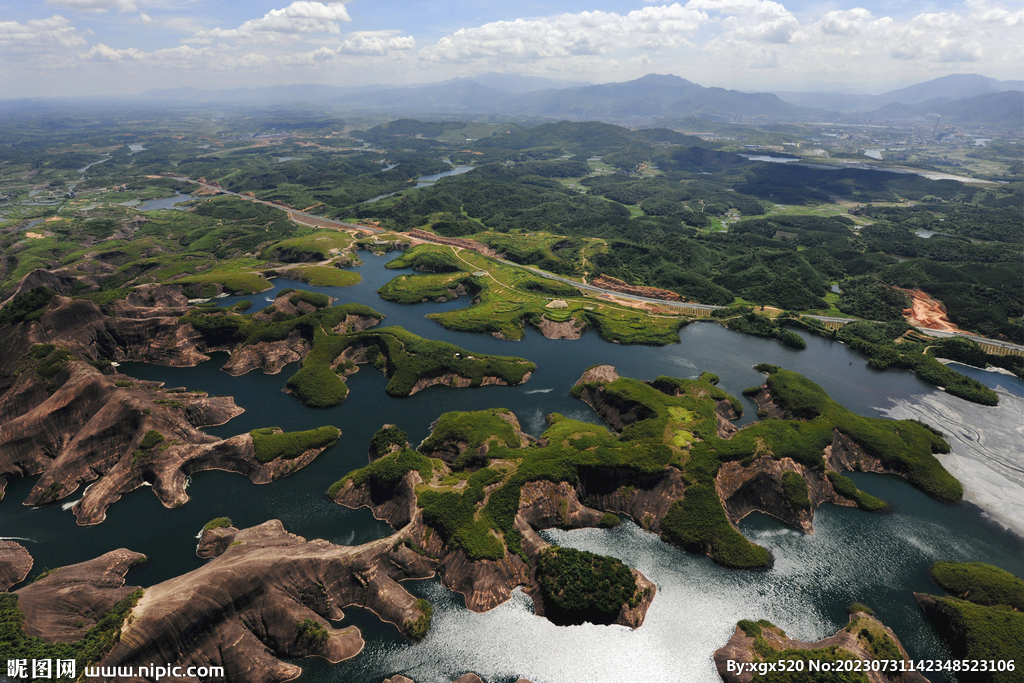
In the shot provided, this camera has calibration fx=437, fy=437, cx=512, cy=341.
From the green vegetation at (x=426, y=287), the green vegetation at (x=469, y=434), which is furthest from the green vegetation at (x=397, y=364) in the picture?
the green vegetation at (x=426, y=287)

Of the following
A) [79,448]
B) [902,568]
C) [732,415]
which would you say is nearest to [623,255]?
[732,415]

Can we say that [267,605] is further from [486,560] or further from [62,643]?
[486,560]

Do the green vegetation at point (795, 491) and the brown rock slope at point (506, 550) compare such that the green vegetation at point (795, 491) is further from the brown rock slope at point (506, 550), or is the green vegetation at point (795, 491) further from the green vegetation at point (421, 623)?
the green vegetation at point (421, 623)

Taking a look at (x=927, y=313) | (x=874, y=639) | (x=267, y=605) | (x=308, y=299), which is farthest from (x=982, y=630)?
(x=308, y=299)

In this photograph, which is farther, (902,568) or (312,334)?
(312,334)

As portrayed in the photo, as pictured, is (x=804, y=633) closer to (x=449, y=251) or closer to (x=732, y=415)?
(x=732, y=415)
